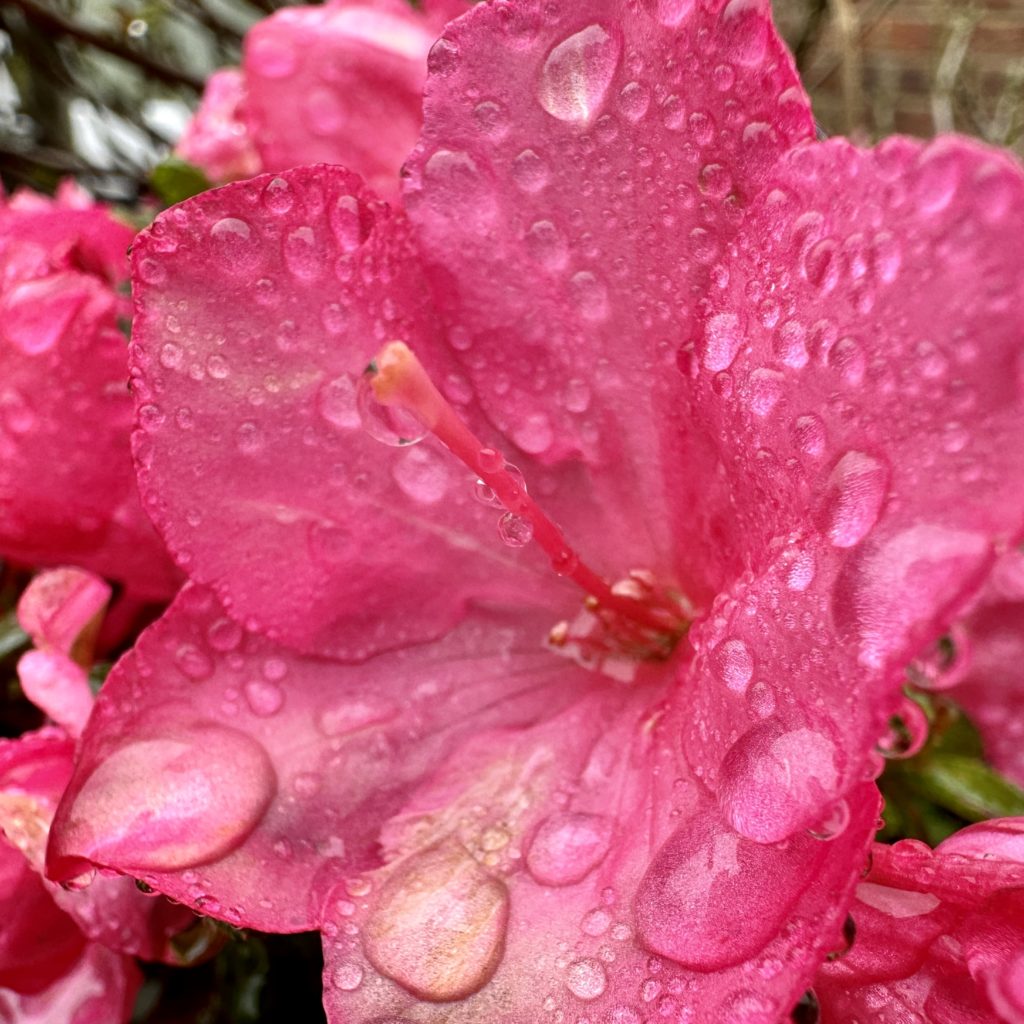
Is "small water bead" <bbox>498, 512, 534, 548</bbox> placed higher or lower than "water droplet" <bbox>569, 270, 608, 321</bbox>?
lower

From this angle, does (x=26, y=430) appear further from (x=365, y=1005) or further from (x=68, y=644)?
(x=365, y=1005)

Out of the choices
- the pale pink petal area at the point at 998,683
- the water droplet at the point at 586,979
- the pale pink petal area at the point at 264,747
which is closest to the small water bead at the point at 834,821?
the water droplet at the point at 586,979

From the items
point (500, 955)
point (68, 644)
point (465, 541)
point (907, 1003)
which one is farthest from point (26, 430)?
point (907, 1003)

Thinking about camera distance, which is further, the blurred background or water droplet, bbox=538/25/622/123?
the blurred background

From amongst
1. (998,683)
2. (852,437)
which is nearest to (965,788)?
(998,683)

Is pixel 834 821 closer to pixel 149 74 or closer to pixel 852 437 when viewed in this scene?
pixel 852 437

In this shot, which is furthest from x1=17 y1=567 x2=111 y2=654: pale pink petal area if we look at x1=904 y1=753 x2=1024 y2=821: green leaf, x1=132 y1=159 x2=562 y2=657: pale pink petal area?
x1=904 y1=753 x2=1024 y2=821: green leaf

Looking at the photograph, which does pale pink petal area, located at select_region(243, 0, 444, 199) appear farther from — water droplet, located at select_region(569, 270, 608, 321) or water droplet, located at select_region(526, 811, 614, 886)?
water droplet, located at select_region(526, 811, 614, 886)

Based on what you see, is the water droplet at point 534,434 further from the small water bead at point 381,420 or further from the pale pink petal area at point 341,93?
the pale pink petal area at point 341,93
